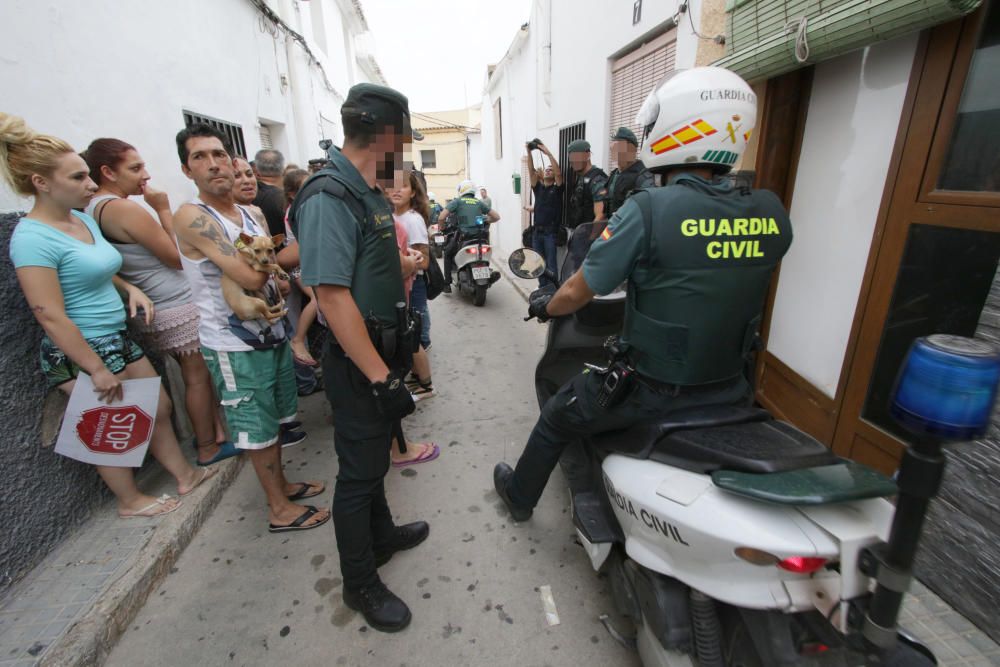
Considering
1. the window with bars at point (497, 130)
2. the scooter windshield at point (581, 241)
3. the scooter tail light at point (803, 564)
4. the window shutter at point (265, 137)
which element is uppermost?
the window with bars at point (497, 130)

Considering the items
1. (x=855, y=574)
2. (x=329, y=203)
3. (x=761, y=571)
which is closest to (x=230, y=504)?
(x=329, y=203)

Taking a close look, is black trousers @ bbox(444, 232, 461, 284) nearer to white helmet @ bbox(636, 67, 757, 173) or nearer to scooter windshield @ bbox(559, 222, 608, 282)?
scooter windshield @ bbox(559, 222, 608, 282)

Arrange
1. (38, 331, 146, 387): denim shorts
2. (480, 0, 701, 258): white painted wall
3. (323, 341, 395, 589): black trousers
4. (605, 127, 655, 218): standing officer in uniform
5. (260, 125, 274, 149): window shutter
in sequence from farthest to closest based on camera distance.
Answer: (260, 125, 274, 149): window shutter < (480, 0, 701, 258): white painted wall < (605, 127, 655, 218): standing officer in uniform < (38, 331, 146, 387): denim shorts < (323, 341, 395, 589): black trousers

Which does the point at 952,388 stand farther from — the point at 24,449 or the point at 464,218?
the point at 464,218

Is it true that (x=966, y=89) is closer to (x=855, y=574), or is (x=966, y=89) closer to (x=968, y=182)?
(x=968, y=182)

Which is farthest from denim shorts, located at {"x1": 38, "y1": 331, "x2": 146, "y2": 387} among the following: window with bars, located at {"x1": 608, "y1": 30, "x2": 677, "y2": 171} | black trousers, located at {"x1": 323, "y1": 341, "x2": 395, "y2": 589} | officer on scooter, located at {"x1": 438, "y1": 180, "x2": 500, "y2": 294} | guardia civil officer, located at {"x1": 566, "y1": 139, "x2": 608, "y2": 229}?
officer on scooter, located at {"x1": 438, "y1": 180, "x2": 500, "y2": 294}

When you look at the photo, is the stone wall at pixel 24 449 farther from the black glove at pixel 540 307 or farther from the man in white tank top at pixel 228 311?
the black glove at pixel 540 307

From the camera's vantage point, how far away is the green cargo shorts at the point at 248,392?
2.15m

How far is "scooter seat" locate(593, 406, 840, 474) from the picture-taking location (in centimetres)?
120

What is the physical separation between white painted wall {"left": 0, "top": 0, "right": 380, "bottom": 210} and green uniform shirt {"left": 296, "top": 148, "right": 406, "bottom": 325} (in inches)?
69.4

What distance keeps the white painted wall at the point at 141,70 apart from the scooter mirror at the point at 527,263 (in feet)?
7.73

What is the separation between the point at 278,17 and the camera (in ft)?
20.9

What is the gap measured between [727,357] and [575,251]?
3.82ft

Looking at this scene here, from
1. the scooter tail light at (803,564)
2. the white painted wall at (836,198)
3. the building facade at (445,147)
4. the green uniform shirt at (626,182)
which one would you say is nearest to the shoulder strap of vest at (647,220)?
the scooter tail light at (803,564)
